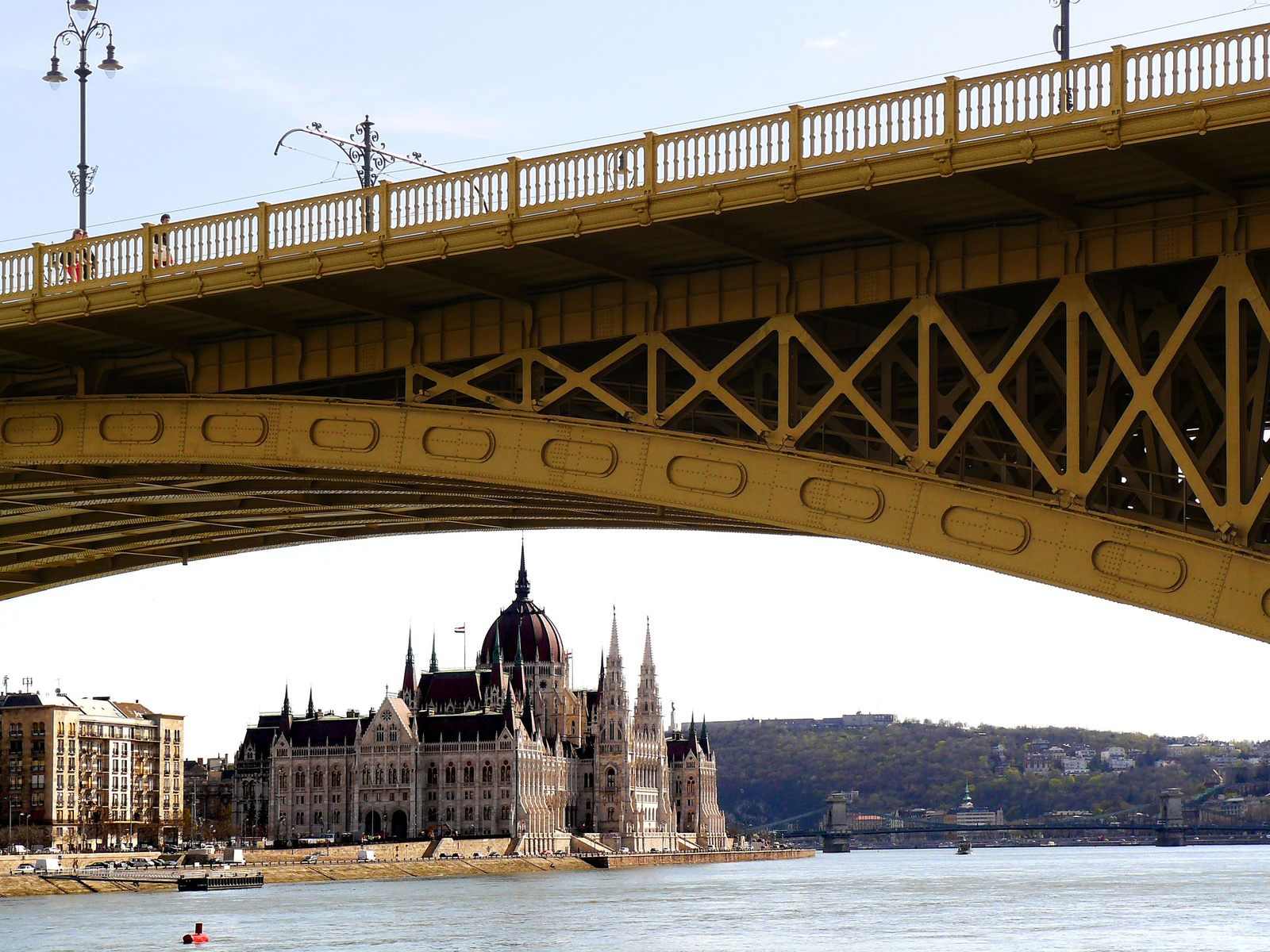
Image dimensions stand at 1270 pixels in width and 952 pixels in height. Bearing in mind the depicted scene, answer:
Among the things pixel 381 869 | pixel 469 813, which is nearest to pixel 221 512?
pixel 381 869

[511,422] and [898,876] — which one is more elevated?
[511,422]

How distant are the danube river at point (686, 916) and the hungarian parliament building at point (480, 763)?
4013cm

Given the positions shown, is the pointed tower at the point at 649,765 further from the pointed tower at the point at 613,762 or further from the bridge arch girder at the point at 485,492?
the bridge arch girder at the point at 485,492

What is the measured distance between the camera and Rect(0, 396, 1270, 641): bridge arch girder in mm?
16453

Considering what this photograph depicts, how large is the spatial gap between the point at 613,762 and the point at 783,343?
164 metres

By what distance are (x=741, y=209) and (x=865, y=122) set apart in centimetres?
149

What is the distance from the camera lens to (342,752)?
168 m

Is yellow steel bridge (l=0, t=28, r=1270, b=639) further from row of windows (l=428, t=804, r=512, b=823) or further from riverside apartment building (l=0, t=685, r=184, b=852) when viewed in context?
row of windows (l=428, t=804, r=512, b=823)

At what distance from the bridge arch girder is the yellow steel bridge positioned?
0.04 meters

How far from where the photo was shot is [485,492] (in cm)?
2525

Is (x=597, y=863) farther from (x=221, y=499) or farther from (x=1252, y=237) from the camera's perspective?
(x=1252, y=237)

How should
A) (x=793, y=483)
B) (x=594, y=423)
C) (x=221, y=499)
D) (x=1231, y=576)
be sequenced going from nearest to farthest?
(x=1231, y=576)
(x=793, y=483)
(x=594, y=423)
(x=221, y=499)

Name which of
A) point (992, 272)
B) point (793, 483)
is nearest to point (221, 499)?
point (793, 483)

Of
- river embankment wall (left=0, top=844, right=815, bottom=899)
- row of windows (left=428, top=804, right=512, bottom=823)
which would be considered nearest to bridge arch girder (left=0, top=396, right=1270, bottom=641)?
river embankment wall (left=0, top=844, right=815, bottom=899)
